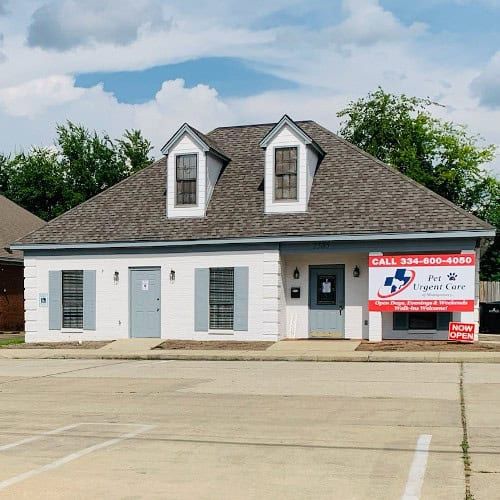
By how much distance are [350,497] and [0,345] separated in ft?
70.0

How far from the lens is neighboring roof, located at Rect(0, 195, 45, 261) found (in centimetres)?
3353

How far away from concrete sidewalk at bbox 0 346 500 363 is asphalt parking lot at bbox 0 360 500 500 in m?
2.66

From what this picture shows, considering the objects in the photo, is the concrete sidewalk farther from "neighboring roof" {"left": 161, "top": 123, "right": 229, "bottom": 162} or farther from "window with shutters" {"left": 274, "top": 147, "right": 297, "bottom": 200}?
"neighboring roof" {"left": 161, "top": 123, "right": 229, "bottom": 162}

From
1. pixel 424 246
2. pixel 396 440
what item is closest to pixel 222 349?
pixel 424 246

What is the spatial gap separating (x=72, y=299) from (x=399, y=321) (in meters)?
10.8

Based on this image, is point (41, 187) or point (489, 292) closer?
point (489, 292)

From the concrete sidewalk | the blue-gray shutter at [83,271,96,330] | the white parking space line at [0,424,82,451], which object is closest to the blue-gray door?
the concrete sidewalk

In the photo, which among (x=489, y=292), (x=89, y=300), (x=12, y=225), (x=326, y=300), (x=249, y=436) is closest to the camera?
(x=249, y=436)

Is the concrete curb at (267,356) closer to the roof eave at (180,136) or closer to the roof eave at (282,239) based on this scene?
the roof eave at (282,239)

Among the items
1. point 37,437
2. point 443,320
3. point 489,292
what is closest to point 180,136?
point 443,320

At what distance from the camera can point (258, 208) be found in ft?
84.0

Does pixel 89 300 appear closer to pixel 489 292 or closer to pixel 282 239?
pixel 282 239

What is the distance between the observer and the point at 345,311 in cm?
2488

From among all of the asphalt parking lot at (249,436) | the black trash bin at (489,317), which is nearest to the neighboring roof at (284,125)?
the asphalt parking lot at (249,436)
